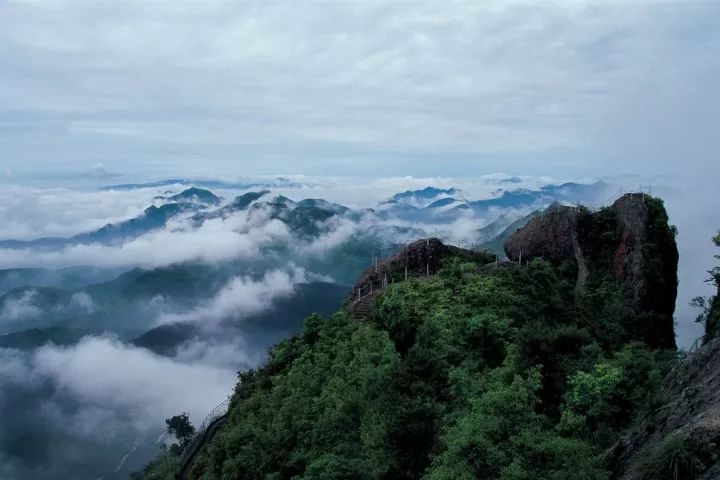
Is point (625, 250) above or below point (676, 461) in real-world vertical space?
above

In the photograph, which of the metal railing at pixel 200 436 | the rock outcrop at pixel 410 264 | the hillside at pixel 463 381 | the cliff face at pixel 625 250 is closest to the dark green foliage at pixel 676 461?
the hillside at pixel 463 381

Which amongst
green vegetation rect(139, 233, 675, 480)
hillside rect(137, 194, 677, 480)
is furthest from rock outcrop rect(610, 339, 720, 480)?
green vegetation rect(139, 233, 675, 480)

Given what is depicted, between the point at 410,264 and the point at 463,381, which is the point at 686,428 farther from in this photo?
the point at 410,264

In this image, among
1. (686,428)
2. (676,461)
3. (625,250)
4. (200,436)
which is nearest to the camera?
(676,461)

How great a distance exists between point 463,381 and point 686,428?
9.08m

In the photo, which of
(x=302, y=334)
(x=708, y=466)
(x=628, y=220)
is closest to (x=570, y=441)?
(x=708, y=466)

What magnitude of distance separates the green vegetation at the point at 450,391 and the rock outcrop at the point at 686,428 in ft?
2.54

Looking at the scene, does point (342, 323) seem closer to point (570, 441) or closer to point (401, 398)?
point (401, 398)

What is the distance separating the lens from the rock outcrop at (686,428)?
1095 cm

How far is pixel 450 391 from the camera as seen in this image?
2042 centimetres

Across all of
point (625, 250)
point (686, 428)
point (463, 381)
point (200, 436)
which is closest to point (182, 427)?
point (200, 436)

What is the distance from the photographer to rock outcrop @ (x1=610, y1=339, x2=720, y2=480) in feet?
35.9

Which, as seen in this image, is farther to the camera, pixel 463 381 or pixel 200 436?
pixel 200 436

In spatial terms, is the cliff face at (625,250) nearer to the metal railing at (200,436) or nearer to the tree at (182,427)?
the metal railing at (200,436)
